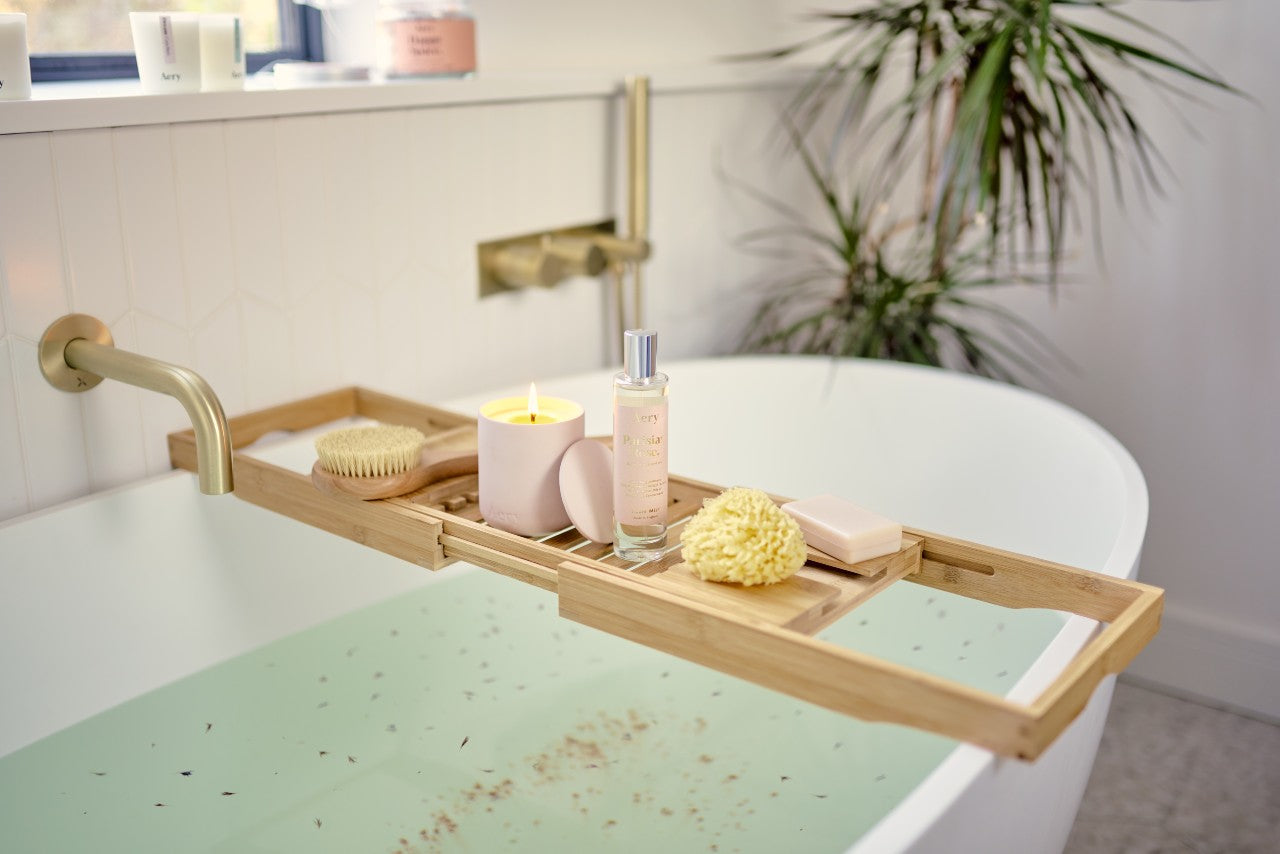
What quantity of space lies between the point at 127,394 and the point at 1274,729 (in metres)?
2.04

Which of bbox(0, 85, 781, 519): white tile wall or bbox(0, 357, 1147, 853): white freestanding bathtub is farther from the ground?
bbox(0, 85, 781, 519): white tile wall

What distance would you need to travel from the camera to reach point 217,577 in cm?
159

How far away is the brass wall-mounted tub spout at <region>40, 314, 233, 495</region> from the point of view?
119 centimetres

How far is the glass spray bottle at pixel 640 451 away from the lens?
107cm

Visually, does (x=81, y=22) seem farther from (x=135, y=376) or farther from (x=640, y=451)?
(x=640, y=451)

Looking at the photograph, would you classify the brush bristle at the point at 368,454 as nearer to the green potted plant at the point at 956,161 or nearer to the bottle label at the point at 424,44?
the bottle label at the point at 424,44

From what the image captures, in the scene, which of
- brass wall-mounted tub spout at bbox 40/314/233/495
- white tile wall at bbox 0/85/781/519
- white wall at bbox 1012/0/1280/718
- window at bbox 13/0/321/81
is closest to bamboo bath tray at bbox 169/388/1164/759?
brass wall-mounted tub spout at bbox 40/314/233/495

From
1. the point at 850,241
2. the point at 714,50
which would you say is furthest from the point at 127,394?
the point at 714,50

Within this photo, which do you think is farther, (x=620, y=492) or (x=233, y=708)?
(x=233, y=708)

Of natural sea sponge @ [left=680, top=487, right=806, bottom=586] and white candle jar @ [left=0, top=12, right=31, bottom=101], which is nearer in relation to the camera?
natural sea sponge @ [left=680, top=487, right=806, bottom=586]

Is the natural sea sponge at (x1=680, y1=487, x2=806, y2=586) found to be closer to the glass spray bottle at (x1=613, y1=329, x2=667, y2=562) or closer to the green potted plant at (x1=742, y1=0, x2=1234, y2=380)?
the glass spray bottle at (x1=613, y1=329, x2=667, y2=562)

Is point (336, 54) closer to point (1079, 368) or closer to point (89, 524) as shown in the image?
point (89, 524)

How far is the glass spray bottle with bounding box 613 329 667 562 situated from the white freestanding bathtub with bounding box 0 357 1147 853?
0.36 m

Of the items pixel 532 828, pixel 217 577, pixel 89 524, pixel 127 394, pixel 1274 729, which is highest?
pixel 127 394
